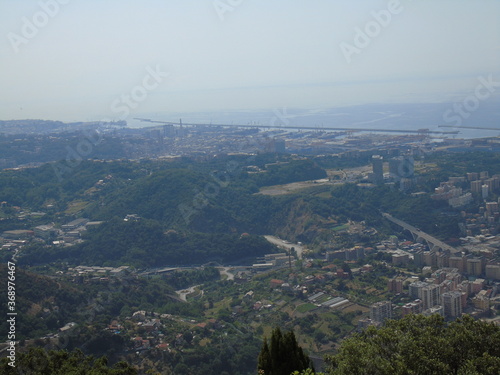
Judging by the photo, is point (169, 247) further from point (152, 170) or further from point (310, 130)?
point (310, 130)

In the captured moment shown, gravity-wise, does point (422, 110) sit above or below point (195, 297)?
above

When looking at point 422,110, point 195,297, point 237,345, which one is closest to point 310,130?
point 422,110

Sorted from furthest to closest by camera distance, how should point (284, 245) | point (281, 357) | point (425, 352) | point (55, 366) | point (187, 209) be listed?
point (187, 209) < point (284, 245) < point (55, 366) < point (281, 357) < point (425, 352)

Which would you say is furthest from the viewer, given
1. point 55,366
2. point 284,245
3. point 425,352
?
point 284,245

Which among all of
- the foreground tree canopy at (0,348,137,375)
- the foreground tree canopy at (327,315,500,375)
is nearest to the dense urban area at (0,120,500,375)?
the foreground tree canopy at (327,315,500,375)

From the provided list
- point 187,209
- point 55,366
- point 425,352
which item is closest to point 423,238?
point 187,209

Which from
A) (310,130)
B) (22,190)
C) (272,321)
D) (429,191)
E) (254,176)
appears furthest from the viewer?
(310,130)

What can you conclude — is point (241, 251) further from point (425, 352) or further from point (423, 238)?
point (425, 352)

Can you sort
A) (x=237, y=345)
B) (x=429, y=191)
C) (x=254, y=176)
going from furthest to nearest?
(x=254, y=176)
(x=429, y=191)
(x=237, y=345)
